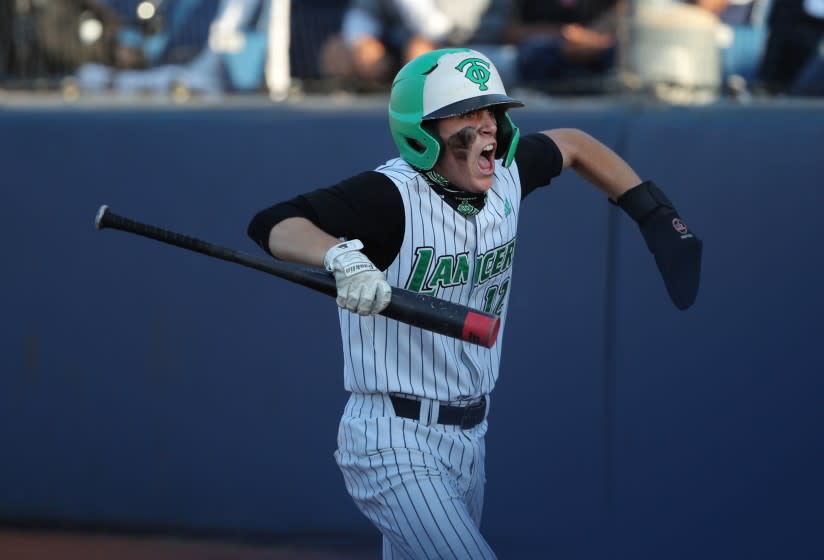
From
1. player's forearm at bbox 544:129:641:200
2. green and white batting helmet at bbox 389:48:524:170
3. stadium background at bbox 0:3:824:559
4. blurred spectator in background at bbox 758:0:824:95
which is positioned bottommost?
stadium background at bbox 0:3:824:559

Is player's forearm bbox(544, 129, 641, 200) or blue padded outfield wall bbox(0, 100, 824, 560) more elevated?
player's forearm bbox(544, 129, 641, 200)

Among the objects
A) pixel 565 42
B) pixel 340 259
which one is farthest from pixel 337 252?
pixel 565 42

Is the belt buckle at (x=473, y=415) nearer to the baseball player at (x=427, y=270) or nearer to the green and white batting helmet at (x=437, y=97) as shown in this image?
the baseball player at (x=427, y=270)

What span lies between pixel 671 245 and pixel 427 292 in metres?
0.74

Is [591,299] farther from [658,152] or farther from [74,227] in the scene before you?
[74,227]

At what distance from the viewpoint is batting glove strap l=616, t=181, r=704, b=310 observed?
10.9 ft

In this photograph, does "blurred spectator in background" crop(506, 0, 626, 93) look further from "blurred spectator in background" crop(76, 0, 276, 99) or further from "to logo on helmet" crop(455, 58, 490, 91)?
"to logo on helmet" crop(455, 58, 490, 91)

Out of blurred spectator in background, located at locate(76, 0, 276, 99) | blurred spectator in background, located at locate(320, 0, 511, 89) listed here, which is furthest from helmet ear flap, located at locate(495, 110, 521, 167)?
blurred spectator in background, located at locate(76, 0, 276, 99)

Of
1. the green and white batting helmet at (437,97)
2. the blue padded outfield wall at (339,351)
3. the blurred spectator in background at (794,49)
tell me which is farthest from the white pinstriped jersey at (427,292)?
the blurred spectator in background at (794,49)

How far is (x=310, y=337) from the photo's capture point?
510cm

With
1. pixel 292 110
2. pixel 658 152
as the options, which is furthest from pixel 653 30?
pixel 292 110

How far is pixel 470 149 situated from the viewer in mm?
3094

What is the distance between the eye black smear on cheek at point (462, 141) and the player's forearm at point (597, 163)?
601mm

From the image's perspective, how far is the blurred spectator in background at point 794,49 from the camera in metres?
4.88
